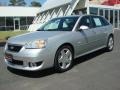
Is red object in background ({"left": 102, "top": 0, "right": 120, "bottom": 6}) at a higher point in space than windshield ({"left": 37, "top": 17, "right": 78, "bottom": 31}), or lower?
higher

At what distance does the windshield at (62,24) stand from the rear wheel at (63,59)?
780 millimetres

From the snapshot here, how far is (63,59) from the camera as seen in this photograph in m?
6.55

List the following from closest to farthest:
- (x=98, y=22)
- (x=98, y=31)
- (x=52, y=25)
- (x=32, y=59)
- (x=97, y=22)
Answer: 1. (x=32, y=59)
2. (x=52, y=25)
3. (x=98, y=31)
4. (x=97, y=22)
5. (x=98, y=22)

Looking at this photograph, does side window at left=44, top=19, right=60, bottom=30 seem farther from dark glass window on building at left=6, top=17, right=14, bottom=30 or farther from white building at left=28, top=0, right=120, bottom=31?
→ dark glass window on building at left=6, top=17, right=14, bottom=30

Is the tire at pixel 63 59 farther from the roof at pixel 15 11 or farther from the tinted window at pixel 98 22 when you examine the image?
the roof at pixel 15 11

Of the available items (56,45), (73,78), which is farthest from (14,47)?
(73,78)

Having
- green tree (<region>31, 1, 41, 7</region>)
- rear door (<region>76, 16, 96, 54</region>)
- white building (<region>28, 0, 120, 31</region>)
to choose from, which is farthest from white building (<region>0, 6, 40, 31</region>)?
green tree (<region>31, 1, 41, 7</region>)

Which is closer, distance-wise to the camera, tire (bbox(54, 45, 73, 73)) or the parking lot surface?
the parking lot surface

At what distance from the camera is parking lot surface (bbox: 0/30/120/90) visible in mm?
5312

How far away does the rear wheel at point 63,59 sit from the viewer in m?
6.30

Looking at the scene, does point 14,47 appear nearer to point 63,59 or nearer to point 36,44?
point 36,44

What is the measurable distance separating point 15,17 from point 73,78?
40227 mm

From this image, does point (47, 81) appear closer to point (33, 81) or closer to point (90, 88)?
point (33, 81)

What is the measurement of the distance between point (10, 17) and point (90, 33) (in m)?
38.5
